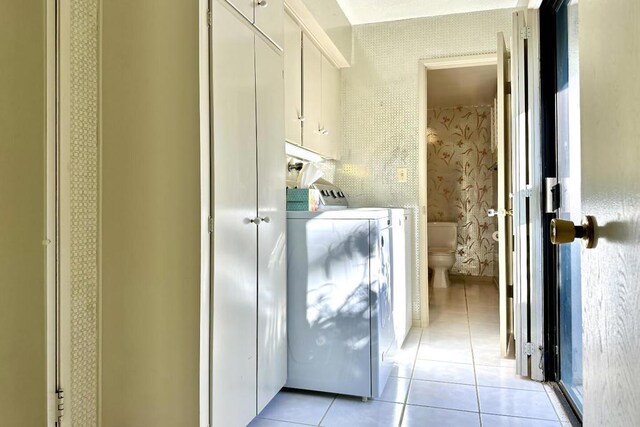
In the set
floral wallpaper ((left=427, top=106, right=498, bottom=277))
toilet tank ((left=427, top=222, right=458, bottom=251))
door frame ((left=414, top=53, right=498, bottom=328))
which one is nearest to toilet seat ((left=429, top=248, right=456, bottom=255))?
toilet tank ((left=427, top=222, right=458, bottom=251))

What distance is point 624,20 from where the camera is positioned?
597 millimetres

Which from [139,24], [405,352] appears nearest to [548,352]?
[405,352]

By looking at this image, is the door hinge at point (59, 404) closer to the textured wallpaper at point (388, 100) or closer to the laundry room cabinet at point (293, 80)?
the laundry room cabinet at point (293, 80)

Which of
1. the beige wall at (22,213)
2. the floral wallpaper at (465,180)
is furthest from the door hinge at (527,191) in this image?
the floral wallpaper at (465,180)

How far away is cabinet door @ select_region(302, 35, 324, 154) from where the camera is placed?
105 inches

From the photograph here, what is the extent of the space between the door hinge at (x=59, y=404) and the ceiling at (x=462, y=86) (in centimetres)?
382

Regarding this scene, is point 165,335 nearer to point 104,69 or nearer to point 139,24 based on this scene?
point 104,69

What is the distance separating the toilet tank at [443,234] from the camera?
5.32m

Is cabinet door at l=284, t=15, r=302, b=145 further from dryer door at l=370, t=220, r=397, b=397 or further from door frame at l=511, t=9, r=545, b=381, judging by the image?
door frame at l=511, t=9, r=545, b=381

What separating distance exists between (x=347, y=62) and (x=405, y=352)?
2.18 metres

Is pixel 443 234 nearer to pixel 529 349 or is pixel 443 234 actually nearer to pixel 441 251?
pixel 441 251

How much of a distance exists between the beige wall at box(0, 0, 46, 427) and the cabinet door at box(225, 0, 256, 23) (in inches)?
24.8

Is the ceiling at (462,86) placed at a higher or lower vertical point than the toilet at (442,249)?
higher

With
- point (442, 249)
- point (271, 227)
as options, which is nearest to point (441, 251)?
point (442, 249)
